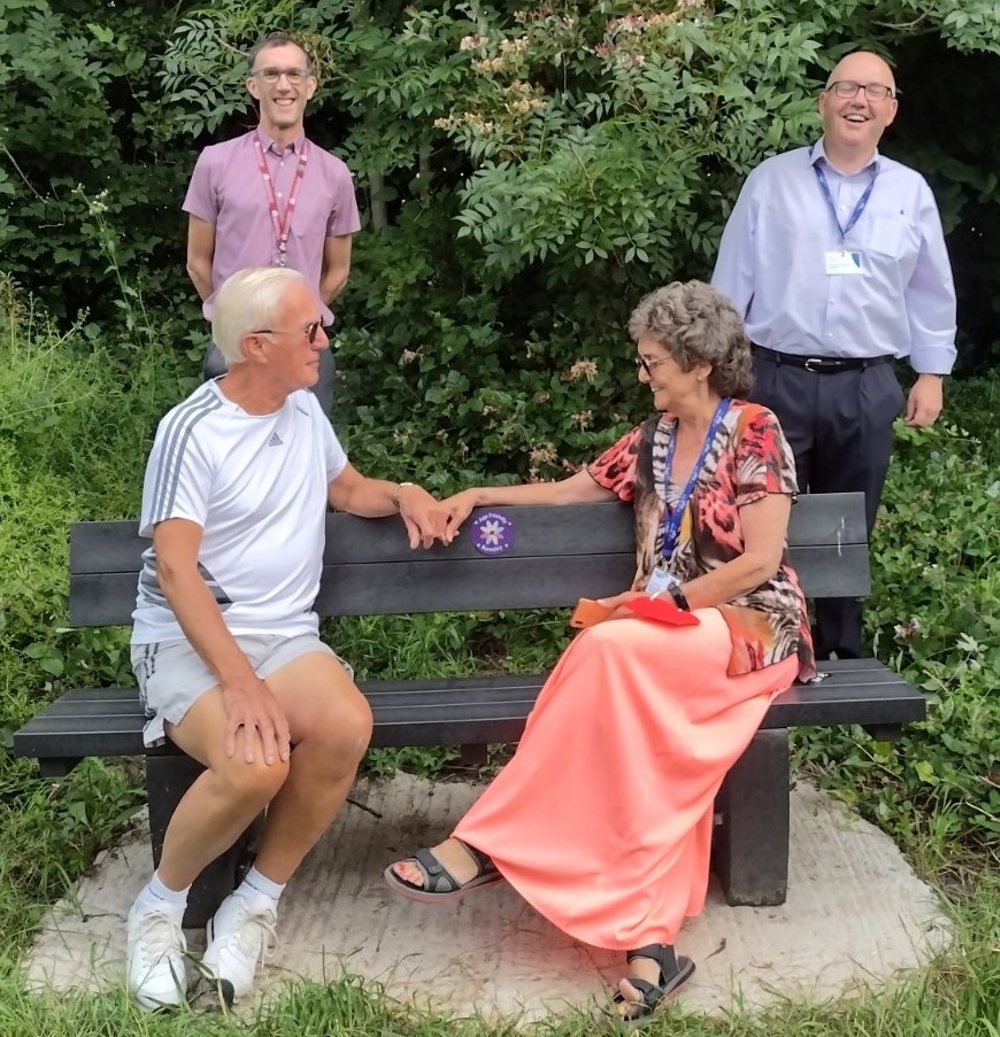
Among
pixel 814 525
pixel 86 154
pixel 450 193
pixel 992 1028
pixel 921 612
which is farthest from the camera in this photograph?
pixel 86 154

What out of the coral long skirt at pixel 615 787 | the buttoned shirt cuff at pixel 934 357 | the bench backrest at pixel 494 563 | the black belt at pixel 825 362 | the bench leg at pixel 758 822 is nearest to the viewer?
the coral long skirt at pixel 615 787

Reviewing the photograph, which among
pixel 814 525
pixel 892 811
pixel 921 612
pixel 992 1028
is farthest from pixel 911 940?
pixel 921 612

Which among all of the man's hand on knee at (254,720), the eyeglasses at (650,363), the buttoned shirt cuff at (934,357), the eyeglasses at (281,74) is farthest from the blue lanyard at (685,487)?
the eyeglasses at (281,74)

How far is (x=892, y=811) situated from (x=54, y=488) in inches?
132

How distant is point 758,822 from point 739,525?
0.72 m

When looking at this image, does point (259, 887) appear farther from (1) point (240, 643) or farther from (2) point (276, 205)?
(2) point (276, 205)

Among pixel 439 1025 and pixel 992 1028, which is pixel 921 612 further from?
pixel 439 1025

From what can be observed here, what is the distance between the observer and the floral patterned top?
2885mm

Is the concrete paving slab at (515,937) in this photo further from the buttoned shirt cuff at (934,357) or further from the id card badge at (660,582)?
the buttoned shirt cuff at (934,357)

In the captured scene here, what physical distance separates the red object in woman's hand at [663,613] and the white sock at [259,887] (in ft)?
3.31

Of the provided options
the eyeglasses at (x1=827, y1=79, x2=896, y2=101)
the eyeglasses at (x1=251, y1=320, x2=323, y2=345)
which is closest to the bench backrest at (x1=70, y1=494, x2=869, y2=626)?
the eyeglasses at (x1=251, y1=320, x2=323, y2=345)

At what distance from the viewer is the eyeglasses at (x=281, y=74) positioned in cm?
393

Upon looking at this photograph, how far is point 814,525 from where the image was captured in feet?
10.8

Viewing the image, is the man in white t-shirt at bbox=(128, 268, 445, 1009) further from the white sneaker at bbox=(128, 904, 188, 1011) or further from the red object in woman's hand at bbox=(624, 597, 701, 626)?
the red object in woman's hand at bbox=(624, 597, 701, 626)
